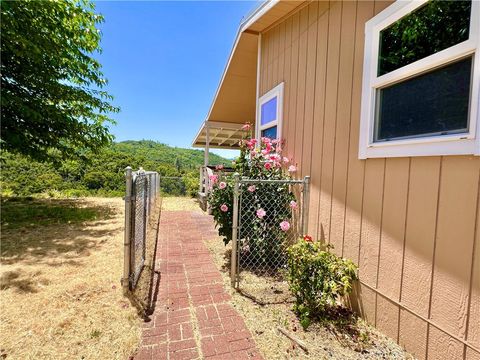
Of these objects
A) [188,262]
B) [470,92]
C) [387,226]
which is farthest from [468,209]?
[188,262]

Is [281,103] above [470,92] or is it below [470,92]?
above

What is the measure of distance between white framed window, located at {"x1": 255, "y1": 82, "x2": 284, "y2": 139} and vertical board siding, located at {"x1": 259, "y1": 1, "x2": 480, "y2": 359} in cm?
36

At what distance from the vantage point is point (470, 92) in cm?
155

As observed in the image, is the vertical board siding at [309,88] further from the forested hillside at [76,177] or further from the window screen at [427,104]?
the forested hillside at [76,177]

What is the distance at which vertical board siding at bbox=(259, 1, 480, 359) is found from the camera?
157cm

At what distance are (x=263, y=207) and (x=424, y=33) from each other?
245cm

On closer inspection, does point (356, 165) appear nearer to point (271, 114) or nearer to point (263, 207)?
point (263, 207)

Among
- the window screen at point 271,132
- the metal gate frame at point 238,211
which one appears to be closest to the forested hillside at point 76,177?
the window screen at point 271,132

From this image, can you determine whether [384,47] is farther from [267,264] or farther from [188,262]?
[188,262]

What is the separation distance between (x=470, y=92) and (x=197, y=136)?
10430 mm

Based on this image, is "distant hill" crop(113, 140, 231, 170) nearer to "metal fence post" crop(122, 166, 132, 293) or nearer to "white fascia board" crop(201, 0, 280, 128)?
"white fascia board" crop(201, 0, 280, 128)

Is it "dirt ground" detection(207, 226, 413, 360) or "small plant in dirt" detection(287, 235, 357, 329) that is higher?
"small plant in dirt" detection(287, 235, 357, 329)

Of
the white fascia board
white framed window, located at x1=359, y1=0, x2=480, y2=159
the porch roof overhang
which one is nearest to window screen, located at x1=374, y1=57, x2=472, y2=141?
white framed window, located at x1=359, y1=0, x2=480, y2=159

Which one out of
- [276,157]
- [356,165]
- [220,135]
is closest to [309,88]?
[276,157]
